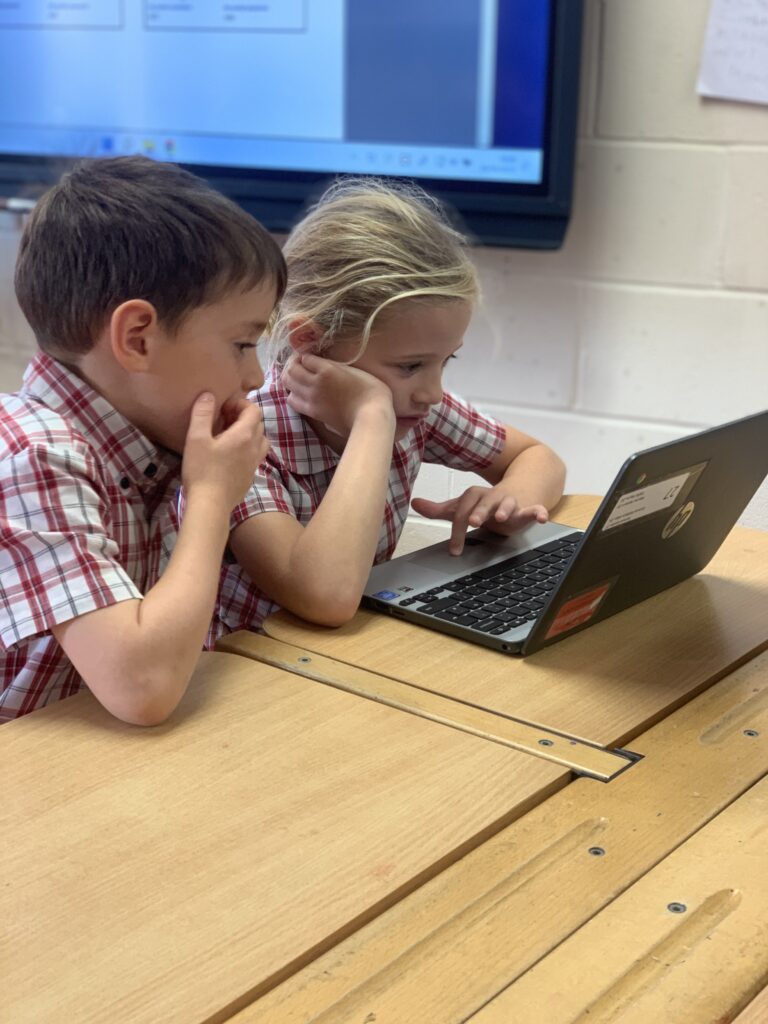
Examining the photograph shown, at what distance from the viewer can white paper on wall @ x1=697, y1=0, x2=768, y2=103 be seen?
1.86m

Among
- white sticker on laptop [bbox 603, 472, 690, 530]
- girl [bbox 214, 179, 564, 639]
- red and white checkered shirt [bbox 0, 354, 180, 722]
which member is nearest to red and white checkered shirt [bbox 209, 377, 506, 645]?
girl [bbox 214, 179, 564, 639]

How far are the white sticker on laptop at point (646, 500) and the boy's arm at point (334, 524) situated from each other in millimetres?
256

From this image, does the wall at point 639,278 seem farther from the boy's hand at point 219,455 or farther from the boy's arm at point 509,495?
the boy's hand at point 219,455

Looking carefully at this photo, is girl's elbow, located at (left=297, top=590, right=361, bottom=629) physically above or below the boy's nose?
below

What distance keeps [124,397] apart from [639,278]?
1.25 m

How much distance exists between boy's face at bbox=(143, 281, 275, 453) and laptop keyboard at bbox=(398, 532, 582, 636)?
25cm

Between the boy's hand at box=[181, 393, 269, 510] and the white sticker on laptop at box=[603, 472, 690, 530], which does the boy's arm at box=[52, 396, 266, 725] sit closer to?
the boy's hand at box=[181, 393, 269, 510]

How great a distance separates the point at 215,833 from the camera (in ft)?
2.37

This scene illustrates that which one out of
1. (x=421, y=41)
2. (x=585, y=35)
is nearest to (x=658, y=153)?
(x=585, y=35)

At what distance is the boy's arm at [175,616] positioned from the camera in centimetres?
87

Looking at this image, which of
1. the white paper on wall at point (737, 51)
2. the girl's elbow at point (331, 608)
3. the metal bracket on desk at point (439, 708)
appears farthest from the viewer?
the white paper on wall at point (737, 51)

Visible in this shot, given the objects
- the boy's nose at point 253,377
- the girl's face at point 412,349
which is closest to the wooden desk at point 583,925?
the boy's nose at point 253,377

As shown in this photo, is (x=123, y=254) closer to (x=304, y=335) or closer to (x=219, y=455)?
(x=219, y=455)

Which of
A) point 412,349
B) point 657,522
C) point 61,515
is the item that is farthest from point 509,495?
point 61,515
